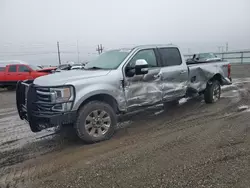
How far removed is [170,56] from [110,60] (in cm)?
163

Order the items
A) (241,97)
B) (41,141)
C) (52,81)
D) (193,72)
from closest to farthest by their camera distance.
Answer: (52,81), (41,141), (193,72), (241,97)

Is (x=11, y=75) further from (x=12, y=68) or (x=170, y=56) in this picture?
(x=170, y=56)

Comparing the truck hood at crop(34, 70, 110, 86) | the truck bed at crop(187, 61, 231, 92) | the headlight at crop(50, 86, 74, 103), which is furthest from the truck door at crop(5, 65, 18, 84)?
the headlight at crop(50, 86, 74, 103)

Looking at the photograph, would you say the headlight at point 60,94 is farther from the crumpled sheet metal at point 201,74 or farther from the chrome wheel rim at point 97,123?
the crumpled sheet metal at point 201,74

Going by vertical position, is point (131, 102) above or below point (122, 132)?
above

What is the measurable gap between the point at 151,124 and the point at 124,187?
2.89 m

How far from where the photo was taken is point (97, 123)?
4805 mm

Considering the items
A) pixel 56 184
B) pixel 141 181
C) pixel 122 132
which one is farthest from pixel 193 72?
pixel 56 184

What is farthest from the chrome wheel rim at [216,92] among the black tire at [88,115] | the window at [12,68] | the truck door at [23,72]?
the window at [12,68]

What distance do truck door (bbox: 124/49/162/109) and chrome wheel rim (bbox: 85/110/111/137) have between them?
666mm

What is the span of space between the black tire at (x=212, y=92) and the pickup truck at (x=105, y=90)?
101 cm

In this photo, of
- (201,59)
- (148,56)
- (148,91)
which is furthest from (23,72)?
(148,91)

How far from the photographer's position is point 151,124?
5883 millimetres

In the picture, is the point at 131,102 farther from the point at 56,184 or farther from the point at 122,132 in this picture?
the point at 56,184
